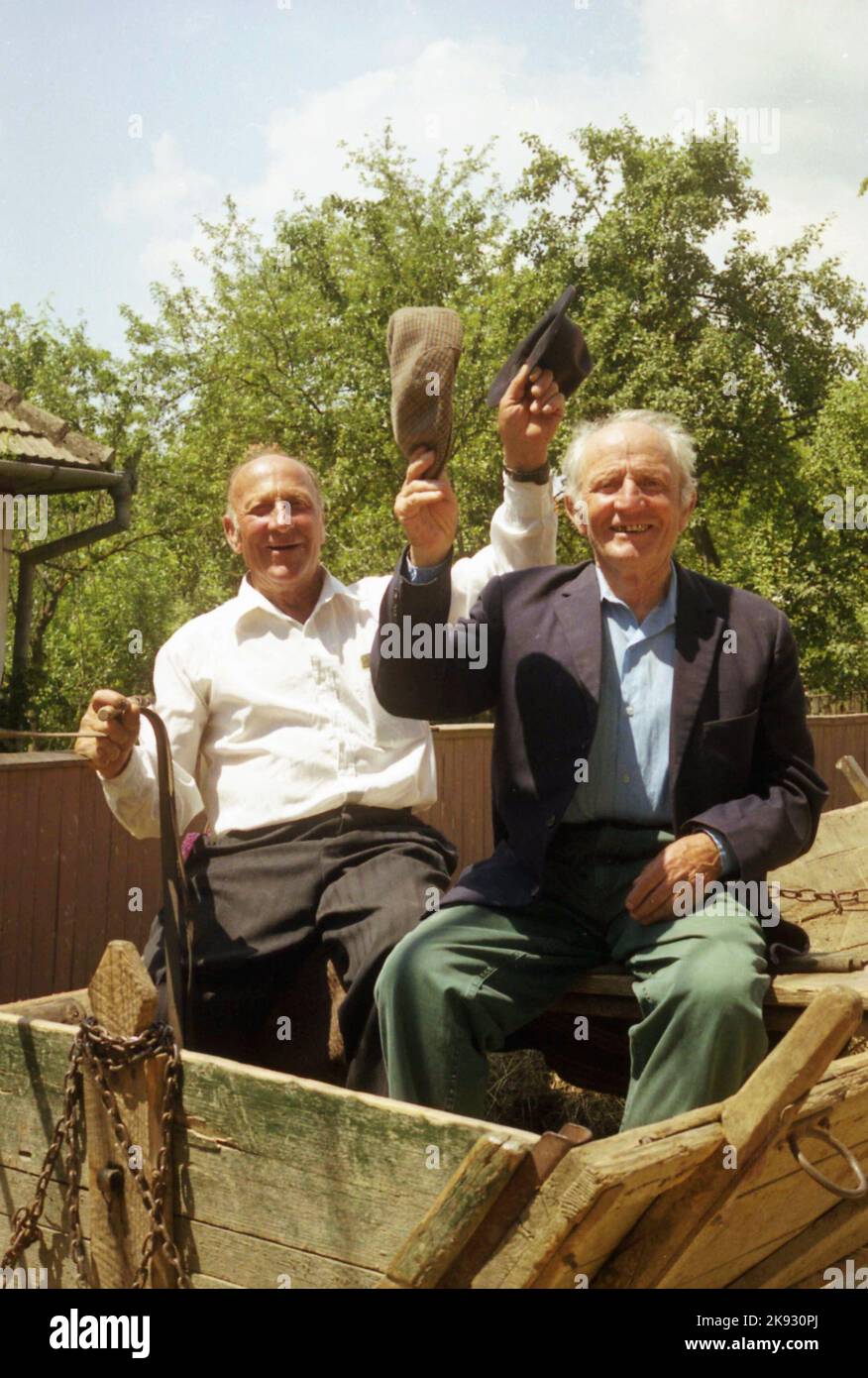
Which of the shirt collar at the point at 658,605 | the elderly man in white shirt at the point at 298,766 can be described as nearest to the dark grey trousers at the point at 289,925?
the elderly man in white shirt at the point at 298,766

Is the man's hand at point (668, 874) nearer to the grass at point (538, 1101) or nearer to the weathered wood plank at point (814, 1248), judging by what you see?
the weathered wood plank at point (814, 1248)

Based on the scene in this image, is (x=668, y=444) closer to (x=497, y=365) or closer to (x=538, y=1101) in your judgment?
(x=538, y=1101)

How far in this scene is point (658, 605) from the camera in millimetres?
3160

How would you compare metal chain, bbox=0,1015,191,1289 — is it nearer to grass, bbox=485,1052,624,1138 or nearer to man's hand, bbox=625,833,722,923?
man's hand, bbox=625,833,722,923

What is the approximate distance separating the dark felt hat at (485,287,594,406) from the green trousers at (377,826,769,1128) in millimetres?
1021

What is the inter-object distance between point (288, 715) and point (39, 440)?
6117 mm

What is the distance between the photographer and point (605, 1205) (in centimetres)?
187

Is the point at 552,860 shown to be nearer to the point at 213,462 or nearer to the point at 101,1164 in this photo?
the point at 101,1164

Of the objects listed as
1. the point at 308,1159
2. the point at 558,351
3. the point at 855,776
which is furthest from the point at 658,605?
the point at 855,776

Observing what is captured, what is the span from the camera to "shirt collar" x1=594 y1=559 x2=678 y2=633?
312 cm

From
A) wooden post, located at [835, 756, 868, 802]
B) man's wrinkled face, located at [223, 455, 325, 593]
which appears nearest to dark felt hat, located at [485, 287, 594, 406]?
man's wrinkled face, located at [223, 455, 325, 593]

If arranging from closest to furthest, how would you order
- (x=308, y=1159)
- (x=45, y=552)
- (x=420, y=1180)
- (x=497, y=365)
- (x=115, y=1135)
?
(x=420, y=1180), (x=308, y=1159), (x=115, y=1135), (x=45, y=552), (x=497, y=365)

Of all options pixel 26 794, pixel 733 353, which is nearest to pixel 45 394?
pixel 733 353

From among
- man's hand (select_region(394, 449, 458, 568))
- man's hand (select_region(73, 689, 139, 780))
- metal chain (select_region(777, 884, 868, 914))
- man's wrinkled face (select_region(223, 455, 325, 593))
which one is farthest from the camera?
metal chain (select_region(777, 884, 868, 914))
